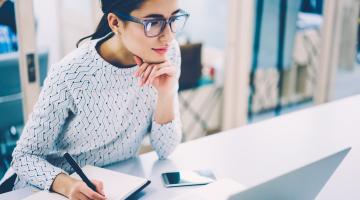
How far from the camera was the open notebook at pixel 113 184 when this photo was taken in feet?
3.86

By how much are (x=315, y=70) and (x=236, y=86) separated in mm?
1174

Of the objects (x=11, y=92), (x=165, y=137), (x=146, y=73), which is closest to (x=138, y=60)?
(x=146, y=73)

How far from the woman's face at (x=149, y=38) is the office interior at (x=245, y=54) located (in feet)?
5.50

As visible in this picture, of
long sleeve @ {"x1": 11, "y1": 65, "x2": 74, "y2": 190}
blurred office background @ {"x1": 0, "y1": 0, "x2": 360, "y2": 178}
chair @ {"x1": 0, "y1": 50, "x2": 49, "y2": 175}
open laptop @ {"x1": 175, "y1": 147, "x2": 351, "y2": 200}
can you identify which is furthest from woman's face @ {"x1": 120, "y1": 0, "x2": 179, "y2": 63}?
blurred office background @ {"x1": 0, "y1": 0, "x2": 360, "y2": 178}

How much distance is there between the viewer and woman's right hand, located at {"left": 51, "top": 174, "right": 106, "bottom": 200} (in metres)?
1.14

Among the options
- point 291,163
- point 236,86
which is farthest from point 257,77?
point 291,163

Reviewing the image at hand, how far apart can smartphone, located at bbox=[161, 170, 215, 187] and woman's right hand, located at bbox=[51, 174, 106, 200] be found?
8.8 inches

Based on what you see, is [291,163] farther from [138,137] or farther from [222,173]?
[138,137]

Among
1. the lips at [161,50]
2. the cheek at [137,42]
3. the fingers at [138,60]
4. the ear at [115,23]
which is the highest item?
the ear at [115,23]

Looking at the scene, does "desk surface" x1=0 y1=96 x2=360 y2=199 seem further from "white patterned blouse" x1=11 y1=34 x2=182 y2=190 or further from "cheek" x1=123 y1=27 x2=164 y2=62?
"cheek" x1=123 y1=27 x2=164 y2=62

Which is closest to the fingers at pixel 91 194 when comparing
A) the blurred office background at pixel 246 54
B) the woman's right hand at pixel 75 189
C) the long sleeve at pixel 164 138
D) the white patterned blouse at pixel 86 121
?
the woman's right hand at pixel 75 189

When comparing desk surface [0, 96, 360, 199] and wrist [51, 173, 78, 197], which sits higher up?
wrist [51, 173, 78, 197]

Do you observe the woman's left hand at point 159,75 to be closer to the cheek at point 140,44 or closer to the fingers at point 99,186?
the cheek at point 140,44

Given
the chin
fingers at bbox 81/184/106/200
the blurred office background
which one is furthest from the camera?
the blurred office background
